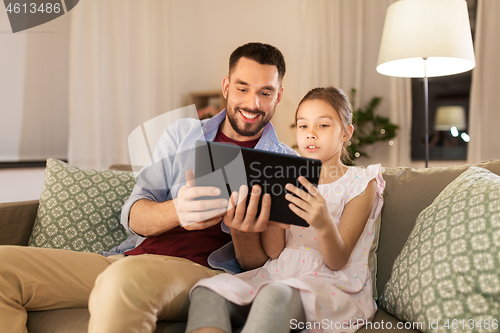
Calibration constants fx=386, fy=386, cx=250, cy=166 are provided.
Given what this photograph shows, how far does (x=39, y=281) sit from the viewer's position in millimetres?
970

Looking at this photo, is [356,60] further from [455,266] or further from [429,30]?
[455,266]

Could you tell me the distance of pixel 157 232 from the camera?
1176 mm

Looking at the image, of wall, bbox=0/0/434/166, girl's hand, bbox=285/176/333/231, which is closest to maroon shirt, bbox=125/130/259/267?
girl's hand, bbox=285/176/333/231

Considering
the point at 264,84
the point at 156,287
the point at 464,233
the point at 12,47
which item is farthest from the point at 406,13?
the point at 12,47

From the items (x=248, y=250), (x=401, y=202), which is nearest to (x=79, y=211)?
(x=248, y=250)

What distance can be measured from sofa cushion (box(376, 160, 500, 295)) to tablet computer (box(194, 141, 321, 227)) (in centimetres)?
39

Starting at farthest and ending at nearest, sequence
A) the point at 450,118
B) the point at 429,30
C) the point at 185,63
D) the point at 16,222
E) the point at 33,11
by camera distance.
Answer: the point at 185,63
the point at 450,118
the point at 33,11
the point at 429,30
the point at 16,222

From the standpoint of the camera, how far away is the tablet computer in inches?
34.9

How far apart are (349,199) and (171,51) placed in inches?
113

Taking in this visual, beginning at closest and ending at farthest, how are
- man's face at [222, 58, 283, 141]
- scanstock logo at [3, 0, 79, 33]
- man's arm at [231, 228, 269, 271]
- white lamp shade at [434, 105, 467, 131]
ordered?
man's arm at [231, 228, 269, 271] → man's face at [222, 58, 283, 141] → scanstock logo at [3, 0, 79, 33] → white lamp shade at [434, 105, 467, 131]

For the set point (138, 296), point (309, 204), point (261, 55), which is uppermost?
point (261, 55)

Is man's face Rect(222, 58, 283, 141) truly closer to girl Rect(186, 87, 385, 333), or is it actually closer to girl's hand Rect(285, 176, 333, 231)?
girl Rect(186, 87, 385, 333)

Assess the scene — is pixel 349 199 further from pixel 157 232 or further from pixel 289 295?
pixel 157 232

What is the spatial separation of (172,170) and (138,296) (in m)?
0.57
